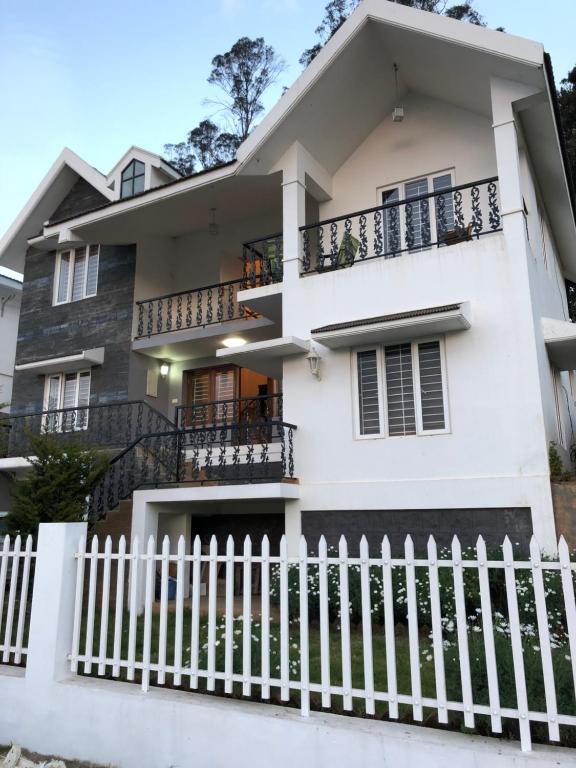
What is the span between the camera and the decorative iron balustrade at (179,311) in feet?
47.9

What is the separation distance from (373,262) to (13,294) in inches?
630

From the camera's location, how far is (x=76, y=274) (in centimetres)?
1666

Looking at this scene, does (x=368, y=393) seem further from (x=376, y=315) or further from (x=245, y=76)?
(x=245, y=76)

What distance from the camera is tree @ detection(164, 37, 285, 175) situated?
29.3m

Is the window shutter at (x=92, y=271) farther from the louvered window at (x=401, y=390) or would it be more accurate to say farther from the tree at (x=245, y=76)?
the tree at (x=245, y=76)

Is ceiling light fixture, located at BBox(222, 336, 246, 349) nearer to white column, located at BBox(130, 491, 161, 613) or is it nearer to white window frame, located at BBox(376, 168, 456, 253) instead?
white window frame, located at BBox(376, 168, 456, 253)

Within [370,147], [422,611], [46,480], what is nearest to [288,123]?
[370,147]

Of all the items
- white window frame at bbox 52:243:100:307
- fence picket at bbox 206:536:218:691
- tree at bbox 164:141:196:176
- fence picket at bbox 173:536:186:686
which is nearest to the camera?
fence picket at bbox 206:536:218:691

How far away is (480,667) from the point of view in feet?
14.3

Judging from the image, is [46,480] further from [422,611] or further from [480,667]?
[480,667]

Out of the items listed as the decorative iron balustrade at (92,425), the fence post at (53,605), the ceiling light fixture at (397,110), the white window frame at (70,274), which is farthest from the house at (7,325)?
the fence post at (53,605)

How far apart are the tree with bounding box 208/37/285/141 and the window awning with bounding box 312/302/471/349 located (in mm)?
22217

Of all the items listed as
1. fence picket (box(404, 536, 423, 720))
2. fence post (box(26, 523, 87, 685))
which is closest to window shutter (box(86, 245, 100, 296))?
fence post (box(26, 523, 87, 685))

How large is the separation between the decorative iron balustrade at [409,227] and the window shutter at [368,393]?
1.79 m
